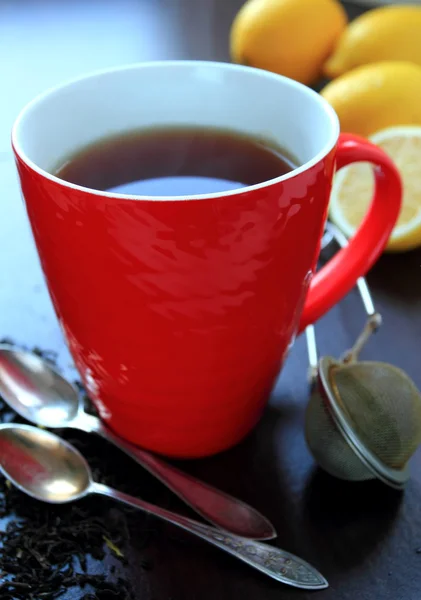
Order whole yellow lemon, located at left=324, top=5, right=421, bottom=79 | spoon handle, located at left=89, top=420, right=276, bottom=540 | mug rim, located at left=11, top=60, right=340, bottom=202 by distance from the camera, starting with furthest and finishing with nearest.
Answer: whole yellow lemon, located at left=324, top=5, right=421, bottom=79 < spoon handle, located at left=89, top=420, right=276, bottom=540 < mug rim, located at left=11, top=60, right=340, bottom=202

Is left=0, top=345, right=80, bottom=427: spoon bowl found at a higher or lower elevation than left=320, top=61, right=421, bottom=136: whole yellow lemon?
lower

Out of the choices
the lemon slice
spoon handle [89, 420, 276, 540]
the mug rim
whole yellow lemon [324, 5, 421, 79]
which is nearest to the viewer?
the mug rim

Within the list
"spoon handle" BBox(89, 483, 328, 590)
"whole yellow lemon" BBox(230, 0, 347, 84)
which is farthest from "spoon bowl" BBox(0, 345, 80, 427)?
"whole yellow lemon" BBox(230, 0, 347, 84)

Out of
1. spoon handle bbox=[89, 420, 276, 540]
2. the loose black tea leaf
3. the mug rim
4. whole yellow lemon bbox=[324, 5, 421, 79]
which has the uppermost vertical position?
the mug rim

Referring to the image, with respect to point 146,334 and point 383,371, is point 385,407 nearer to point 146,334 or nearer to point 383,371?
point 383,371

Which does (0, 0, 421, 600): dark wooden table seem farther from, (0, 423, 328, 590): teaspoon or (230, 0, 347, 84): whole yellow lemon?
(230, 0, 347, 84): whole yellow lemon

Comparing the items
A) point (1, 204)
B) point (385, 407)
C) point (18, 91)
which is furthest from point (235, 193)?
point (18, 91)

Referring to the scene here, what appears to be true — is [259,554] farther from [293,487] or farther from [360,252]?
[360,252]
